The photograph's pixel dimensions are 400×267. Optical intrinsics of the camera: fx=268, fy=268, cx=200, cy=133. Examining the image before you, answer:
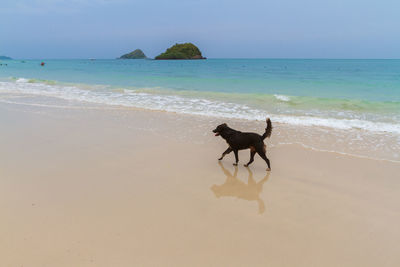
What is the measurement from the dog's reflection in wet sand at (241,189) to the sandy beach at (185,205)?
0.06 ft

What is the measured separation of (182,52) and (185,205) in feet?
530

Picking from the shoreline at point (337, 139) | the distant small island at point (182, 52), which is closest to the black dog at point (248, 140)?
the shoreline at point (337, 139)

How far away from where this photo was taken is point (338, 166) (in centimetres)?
584

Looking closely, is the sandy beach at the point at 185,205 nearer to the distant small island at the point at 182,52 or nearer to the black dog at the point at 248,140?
the black dog at the point at 248,140

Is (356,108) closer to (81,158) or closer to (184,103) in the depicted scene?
(184,103)

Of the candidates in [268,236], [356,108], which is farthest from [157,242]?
[356,108]

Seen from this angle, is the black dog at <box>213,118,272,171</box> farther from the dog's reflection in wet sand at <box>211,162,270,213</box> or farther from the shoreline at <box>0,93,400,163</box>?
the shoreline at <box>0,93,400,163</box>

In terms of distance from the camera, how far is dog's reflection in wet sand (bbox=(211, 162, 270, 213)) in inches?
178

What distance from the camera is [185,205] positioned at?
164 inches

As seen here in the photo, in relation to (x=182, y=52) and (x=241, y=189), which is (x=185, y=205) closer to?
(x=241, y=189)

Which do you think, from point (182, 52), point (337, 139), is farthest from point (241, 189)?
point (182, 52)

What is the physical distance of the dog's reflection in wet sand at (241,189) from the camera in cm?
452

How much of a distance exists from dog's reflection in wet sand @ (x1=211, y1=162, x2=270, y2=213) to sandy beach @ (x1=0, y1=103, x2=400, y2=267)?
2 cm

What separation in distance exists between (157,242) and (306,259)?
1.76 m
